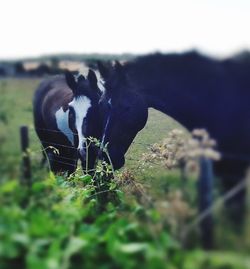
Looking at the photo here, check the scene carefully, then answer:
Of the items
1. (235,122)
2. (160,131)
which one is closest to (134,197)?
(235,122)

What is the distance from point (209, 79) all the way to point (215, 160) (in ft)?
3.33

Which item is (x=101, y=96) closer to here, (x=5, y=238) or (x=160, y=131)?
(x=160, y=131)

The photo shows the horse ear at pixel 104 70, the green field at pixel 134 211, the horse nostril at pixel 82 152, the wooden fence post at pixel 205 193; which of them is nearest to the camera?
the green field at pixel 134 211

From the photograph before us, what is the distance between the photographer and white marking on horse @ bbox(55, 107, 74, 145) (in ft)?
20.1

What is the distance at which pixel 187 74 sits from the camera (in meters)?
4.40

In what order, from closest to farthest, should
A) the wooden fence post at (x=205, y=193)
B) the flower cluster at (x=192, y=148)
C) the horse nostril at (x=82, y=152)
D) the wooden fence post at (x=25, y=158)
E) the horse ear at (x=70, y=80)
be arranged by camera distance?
the wooden fence post at (x=205, y=193) → the flower cluster at (x=192, y=148) → the wooden fence post at (x=25, y=158) → the horse nostril at (x=82, y=152) → the horse ear at (x=70, y=80)

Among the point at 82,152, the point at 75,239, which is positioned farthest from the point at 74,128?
the point at 75,239

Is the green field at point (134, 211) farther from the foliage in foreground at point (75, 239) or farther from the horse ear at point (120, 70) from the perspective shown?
the horse ear at point (120, 70)

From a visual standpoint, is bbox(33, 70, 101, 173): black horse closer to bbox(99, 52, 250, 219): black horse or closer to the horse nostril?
the horse nostril

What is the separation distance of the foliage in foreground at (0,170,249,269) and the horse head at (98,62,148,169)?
2303mm

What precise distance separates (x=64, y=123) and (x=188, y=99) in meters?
2.39

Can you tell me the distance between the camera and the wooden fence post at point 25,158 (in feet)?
10.8

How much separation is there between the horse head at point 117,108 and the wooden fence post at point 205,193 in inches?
112

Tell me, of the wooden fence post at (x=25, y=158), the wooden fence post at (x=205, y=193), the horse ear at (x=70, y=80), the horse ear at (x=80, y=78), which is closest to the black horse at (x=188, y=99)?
the wooden fence post at (x=205, y=193)
